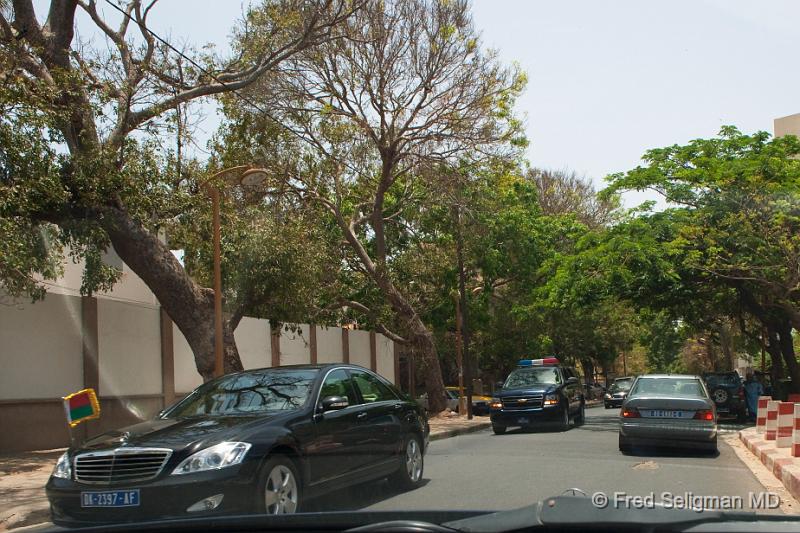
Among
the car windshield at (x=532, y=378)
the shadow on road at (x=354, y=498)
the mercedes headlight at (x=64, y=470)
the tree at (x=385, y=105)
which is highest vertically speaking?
the tree at (x=385, y=105)

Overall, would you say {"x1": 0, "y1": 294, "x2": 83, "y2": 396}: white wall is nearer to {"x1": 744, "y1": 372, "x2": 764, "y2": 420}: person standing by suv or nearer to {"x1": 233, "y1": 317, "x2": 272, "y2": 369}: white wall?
{"x1": 233, "y1": 317, "x2": 272, "y2": 369}: white wall

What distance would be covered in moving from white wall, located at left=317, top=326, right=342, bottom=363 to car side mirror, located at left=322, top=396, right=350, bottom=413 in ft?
62.8

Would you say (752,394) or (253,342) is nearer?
(253,342)

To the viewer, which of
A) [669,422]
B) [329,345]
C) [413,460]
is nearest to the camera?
[413,460]

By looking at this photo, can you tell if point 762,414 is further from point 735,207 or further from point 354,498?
point 354,498

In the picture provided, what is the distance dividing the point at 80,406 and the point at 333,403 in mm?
4178

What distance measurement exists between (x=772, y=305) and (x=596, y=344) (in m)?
30.4

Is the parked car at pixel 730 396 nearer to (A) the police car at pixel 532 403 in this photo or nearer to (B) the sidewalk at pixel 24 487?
(A) the police car at pixel 532 403

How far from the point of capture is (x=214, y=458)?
6539mm

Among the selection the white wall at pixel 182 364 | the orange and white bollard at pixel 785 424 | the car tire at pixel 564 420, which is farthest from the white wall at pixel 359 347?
the orange and white bollard at pixel 785 424

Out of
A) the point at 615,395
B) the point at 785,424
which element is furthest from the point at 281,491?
the point at 615,395

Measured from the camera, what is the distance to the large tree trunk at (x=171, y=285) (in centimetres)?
1469

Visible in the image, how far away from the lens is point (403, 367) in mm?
43219

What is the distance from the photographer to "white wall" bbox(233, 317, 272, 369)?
22.3 metres
